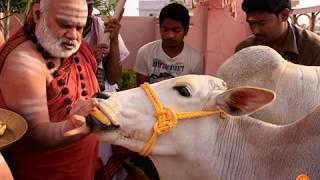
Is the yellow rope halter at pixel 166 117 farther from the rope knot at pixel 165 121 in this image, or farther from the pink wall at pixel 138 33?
the pink wall at pixel 138 33

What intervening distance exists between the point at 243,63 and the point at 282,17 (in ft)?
3.19

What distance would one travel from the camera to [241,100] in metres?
1.78

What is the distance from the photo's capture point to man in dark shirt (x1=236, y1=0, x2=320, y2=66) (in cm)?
278

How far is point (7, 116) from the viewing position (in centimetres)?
190

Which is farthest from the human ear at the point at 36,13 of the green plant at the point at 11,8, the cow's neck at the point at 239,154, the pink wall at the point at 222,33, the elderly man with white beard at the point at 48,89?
the green plant at the point at 11,8

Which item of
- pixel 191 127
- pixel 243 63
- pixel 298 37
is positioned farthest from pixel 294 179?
pixel 298 37

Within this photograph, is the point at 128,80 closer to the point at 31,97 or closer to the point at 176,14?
the point at 176,14

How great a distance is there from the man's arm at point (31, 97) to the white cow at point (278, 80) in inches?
29.0

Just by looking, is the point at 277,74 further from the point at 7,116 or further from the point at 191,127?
the point at 7,116

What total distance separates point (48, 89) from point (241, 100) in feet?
2.79

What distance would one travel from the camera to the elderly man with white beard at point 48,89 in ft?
6.38

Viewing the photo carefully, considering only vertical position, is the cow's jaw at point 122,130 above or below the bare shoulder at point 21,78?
below

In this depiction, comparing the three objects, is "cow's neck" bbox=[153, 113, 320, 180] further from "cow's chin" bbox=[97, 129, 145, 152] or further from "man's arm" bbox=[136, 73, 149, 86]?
"man's arm" bbox=[136, 73, 149, 86]

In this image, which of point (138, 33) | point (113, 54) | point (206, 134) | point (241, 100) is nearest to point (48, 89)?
point (206, 134)
